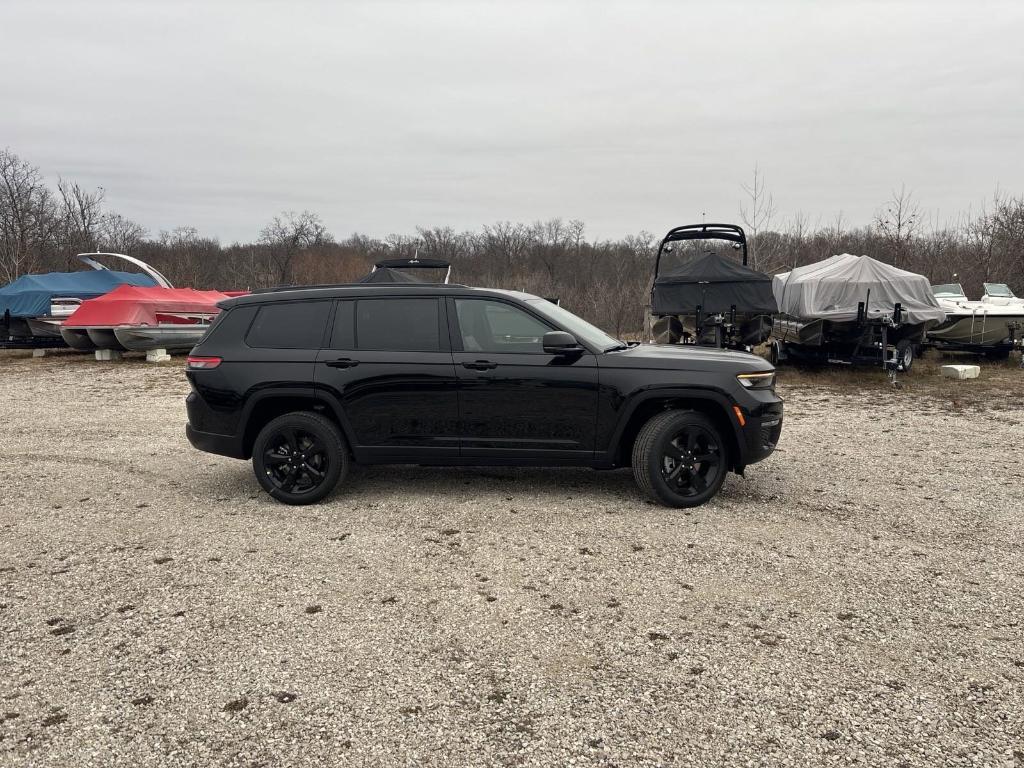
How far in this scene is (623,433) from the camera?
5.22 m

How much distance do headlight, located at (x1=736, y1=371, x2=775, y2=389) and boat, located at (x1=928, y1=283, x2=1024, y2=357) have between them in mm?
12540

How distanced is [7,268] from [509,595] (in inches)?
1491

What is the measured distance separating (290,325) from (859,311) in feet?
34.6

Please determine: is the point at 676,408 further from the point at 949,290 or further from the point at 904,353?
the point at 949,290

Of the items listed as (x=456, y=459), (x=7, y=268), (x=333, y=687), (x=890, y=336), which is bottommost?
(x=333, y=687)

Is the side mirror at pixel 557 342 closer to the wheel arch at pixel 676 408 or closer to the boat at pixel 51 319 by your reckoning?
the wheel arch at pixel 676 408

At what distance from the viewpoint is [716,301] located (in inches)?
488

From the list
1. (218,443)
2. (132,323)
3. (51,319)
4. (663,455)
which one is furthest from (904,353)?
(51,319)

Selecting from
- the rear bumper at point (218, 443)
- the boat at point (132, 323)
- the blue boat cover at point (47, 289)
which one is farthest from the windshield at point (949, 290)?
the blue boat cover at point (47, 289)

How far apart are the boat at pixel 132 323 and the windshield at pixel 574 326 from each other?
44.0 feet

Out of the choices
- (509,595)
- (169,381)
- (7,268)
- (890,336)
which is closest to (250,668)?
(509,595)

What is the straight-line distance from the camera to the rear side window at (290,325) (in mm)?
5430

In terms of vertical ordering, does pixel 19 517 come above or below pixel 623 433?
below

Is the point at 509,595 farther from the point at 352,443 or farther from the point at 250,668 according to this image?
the point at 352,443
